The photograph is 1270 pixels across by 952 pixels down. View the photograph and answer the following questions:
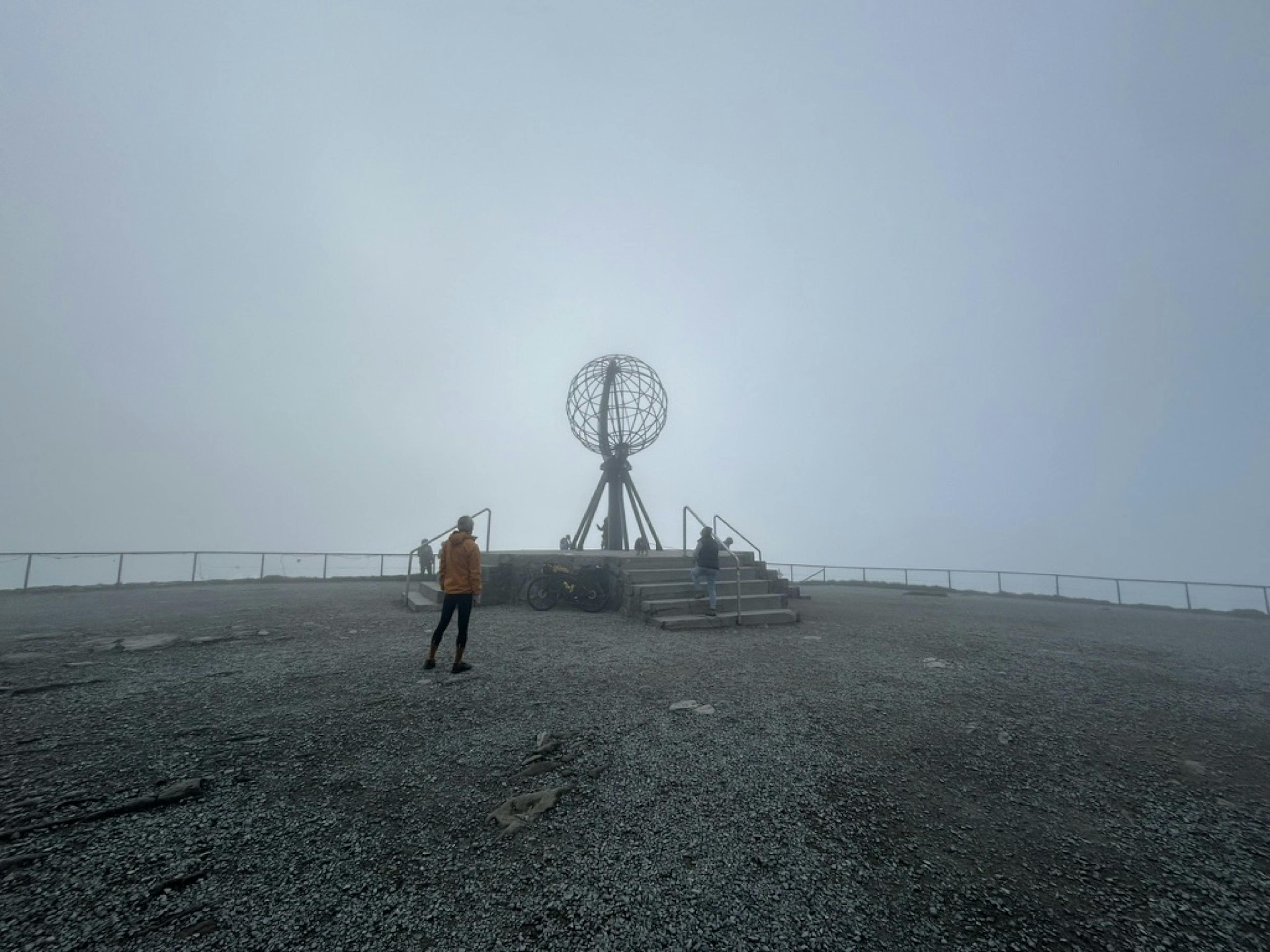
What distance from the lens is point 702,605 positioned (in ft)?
30.2

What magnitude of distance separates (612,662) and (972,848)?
13.2ft

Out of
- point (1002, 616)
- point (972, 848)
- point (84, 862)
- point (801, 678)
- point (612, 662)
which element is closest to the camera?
point (84, 862)

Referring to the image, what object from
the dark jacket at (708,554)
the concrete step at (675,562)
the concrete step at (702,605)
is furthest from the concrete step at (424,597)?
the dark jacket at (708,554)

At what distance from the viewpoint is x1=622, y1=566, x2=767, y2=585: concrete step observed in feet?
32.3

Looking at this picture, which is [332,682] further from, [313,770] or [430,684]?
[313,770]

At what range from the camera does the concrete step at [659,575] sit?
32.3 ft

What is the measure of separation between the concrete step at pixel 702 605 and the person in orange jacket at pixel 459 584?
3.99 meters

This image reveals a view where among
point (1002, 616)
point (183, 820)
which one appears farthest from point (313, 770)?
point (1002, 616)

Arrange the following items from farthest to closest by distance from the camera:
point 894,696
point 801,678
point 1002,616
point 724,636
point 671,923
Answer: point 1002,616, point 724,636, point 801,678, point 894,696, point 671,923

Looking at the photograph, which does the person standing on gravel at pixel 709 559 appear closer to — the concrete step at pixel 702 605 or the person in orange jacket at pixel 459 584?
the concrete step at pixel 702 605

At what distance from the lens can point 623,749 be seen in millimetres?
3615

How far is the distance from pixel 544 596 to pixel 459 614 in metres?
4.74

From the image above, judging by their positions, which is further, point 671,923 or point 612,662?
Result: point 612,662

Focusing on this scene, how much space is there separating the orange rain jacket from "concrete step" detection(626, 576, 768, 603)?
406 cm
